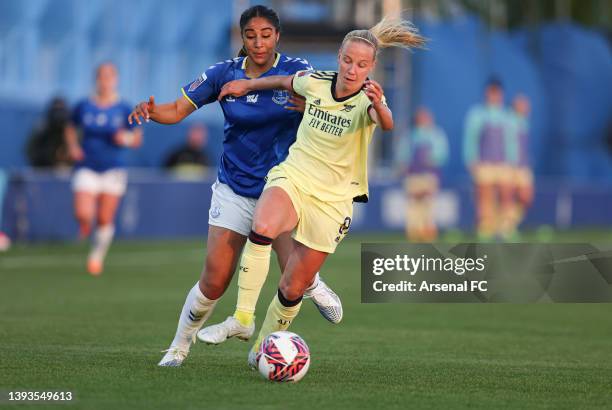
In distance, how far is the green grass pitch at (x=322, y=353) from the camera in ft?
24.1

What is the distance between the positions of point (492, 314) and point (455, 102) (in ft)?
57.8

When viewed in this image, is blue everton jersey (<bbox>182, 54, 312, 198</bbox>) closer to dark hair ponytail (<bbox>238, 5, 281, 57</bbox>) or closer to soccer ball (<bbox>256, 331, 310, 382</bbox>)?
dark hair ponytail (<bbox>238, 5, 281, 57</bbox>)

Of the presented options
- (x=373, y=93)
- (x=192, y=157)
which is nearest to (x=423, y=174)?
(x=192, y=157)

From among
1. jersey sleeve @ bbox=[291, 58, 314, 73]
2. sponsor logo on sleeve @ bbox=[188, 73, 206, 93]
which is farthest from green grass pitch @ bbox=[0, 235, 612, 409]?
jersey sleeve @ bbox=[291, 58, 314, 73]

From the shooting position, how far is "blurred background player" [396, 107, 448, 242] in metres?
26.2

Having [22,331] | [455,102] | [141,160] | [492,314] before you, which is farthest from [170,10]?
[22,331]

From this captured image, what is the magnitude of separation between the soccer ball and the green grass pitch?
0.26 feet

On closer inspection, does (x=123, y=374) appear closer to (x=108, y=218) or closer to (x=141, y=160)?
(x=108, y=218)

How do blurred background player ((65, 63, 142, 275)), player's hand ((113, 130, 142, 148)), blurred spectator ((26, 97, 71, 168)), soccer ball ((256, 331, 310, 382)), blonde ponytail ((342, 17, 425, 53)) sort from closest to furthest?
soccer ball ((256, 331, 310, 382)), blonde ponytail ((342, 17, 425, 53)), player's hand ((113, 130, 142, 148)), blurred background player ((65, 63, 142, 275)), blurred spectator ((26, 97, 71, 168))

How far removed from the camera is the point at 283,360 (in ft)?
25.6

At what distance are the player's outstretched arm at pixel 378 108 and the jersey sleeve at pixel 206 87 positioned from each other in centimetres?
113

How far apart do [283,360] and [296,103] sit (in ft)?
5.36

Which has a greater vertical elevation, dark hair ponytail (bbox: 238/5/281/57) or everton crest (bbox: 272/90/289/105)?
dark hair ponytail (bbox: 238/5/281/57)

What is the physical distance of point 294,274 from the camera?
823cm
